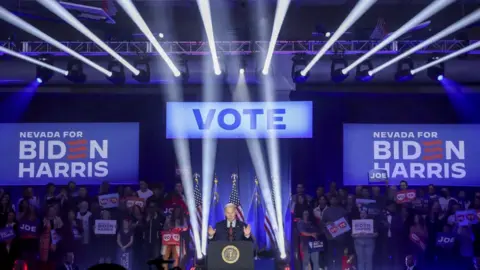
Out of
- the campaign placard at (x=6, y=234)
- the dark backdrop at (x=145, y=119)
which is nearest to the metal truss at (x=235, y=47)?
the dark backdrop at (x=145, y=119)

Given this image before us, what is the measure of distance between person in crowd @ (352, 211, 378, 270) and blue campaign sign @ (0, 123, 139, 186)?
5.41 metres

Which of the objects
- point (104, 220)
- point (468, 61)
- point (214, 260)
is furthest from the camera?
point (468, 61)

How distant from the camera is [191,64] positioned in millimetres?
15164

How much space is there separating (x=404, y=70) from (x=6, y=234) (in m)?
8.66

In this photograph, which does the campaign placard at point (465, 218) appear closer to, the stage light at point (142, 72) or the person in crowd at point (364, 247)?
the person in crowd at point (364, 247)

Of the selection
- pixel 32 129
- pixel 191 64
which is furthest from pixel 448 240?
pixel 32 129

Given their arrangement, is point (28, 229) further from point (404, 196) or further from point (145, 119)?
point (404, 196)

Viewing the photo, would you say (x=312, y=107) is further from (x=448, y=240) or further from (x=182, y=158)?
(x=448, y=240)

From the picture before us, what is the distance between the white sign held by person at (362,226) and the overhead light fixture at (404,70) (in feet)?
9.91

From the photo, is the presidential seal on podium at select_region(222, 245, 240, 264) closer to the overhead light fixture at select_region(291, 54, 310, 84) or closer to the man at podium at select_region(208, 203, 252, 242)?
the man at podium at select_region(208, 203, 252, 242)

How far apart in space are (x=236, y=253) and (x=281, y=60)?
864cm

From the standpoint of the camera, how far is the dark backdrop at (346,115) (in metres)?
15.4

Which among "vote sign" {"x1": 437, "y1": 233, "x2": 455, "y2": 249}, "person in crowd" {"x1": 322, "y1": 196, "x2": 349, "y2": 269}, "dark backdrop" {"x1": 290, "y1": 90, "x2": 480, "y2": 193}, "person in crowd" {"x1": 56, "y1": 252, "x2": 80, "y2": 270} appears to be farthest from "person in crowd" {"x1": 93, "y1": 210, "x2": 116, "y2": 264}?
"vote sign" {"x1": 437, "y1": 233, "x2": 455, "y2": 249}

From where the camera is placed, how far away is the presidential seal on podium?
23.1 feet
